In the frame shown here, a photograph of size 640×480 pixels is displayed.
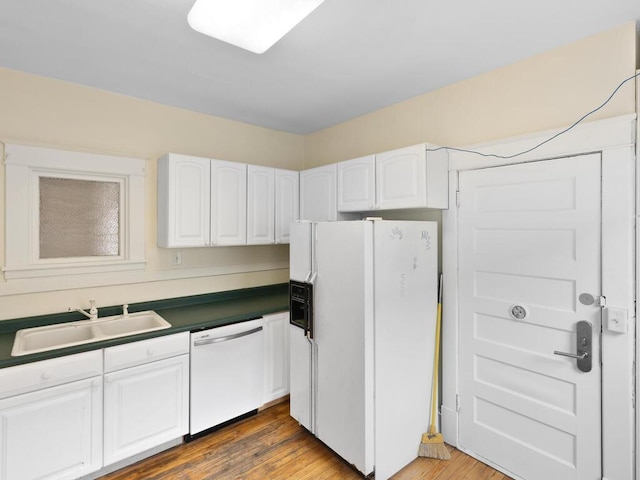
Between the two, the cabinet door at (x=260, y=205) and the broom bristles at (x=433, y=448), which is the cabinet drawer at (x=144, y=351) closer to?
the cabinet door at (x=260, y=205)

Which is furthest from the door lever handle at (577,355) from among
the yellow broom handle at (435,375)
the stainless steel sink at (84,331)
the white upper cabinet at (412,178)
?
the stainless steel sink at (84,331)

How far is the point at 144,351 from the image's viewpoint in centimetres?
217

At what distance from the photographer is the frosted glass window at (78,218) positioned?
235cm

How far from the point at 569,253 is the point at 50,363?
301cm

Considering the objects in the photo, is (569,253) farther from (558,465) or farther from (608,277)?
(558,465)

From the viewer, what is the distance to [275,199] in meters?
3.15

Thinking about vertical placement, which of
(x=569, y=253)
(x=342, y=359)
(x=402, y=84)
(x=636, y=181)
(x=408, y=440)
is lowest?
(x=408, y=440)

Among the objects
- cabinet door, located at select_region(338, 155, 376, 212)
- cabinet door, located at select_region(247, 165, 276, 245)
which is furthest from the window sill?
cabinet door, located at select_region(338, 155, 376, 212)

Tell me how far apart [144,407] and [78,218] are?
1.44 meters

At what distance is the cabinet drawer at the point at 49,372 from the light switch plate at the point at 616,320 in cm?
290

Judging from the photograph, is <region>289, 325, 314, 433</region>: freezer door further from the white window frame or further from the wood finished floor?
the white window frame

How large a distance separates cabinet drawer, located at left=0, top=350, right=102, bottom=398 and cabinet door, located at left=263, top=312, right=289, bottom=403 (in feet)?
3.94

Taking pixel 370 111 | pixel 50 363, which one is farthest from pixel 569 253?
pixel 50 363

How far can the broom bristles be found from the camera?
2.27m
